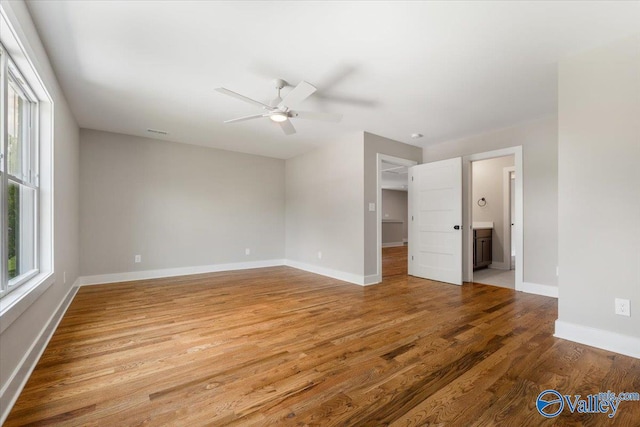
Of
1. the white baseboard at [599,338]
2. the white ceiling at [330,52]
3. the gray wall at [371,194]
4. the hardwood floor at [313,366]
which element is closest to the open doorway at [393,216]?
the gray wall at [371,194]

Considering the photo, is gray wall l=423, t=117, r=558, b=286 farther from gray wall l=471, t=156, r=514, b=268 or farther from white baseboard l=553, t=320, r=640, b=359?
gray wall l=471, t=156, r=514, b=268

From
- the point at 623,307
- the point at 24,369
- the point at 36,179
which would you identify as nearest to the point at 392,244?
the point at 623,307

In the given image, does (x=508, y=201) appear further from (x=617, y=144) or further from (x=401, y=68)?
(x=401, y=68)

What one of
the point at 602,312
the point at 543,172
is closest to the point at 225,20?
the point at 602,312

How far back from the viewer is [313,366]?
191 cm

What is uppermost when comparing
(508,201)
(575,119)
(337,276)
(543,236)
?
(575,119)

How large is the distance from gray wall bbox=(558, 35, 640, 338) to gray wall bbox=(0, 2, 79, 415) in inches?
152

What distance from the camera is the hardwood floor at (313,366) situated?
4.75ft

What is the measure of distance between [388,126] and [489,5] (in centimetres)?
231

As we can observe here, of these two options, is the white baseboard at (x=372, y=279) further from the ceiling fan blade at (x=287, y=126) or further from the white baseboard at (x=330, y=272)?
the ceiling fan blade at (x=287, y=126)

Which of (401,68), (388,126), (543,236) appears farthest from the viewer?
(388,126)

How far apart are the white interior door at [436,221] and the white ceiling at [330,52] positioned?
3.81 ft

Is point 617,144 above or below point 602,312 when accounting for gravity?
above

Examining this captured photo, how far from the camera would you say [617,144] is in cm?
212
